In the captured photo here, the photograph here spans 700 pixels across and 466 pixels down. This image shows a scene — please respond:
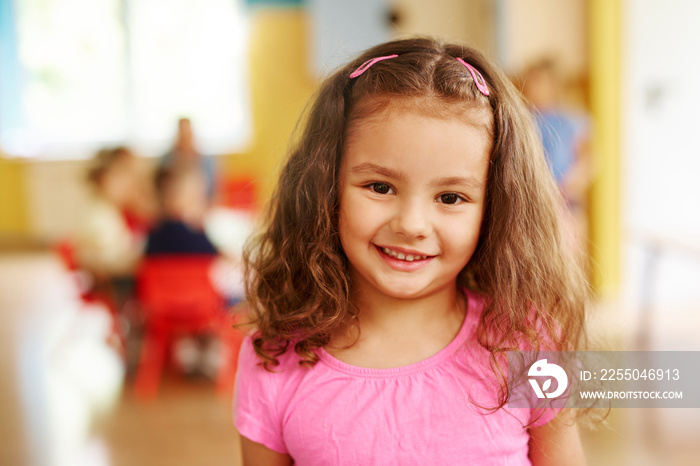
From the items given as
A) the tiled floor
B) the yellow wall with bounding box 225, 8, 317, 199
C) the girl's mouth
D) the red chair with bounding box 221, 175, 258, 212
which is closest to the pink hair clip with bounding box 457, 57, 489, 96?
the girl's mouth

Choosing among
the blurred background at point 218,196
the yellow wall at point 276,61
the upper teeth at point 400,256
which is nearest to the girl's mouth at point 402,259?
the upper teeth at point 400,256

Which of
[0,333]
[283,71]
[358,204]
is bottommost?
[0,333]

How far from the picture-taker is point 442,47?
33.3 inches

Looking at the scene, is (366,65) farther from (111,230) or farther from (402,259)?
(111,230)

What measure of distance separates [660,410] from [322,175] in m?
2.26

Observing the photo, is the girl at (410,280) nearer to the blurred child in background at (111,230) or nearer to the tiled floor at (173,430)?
the tiled floor at (173,430)

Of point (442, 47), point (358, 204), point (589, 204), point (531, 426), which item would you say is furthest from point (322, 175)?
point (589, 204)

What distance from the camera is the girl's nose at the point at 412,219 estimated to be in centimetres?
74

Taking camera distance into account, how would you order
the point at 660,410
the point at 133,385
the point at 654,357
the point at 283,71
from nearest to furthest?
the point at 660,410
the point at 654,357
the point at 133,385
the point at 283,71

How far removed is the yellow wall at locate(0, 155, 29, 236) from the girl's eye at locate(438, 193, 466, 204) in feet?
23.4

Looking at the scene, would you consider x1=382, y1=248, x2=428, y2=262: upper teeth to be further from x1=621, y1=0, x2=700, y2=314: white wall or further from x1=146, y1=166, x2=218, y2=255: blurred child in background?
x1=621, y1=0, x2=700, y2=314: white wall

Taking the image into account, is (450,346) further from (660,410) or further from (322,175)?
(660,410)

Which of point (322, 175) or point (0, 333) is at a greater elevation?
point (322, 175)

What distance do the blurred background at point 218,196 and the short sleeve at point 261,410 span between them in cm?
34
